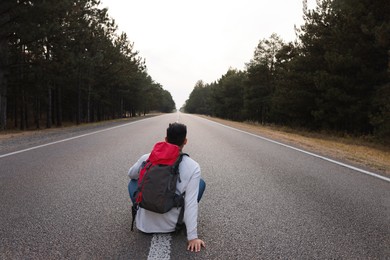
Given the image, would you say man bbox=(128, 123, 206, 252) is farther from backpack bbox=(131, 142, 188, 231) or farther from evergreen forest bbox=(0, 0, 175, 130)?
evergreen forest bbox=(0, 0, 175, 130)

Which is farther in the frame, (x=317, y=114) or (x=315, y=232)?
(x=317, y=114)

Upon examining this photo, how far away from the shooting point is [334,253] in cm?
304

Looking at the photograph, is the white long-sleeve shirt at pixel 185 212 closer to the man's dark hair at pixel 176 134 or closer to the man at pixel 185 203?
the man at pixel 185 203

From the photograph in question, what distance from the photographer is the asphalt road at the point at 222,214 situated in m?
3.08

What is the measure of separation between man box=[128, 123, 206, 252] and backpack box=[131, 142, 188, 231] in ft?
0.32

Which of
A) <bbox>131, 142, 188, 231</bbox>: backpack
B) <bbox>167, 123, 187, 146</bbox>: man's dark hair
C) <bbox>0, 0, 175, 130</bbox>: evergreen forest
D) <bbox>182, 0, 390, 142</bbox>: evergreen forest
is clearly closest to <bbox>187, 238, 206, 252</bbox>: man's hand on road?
<bbox>131, 142, 188, 231</bbox>: backpack

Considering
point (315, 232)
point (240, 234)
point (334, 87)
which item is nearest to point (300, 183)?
point (315, 232)

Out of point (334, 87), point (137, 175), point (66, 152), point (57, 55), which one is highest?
point (57, 55)

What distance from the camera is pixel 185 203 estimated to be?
3.22 m

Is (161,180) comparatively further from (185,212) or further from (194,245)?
(194,245)

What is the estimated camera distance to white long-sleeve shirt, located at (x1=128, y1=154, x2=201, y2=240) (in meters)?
3.11

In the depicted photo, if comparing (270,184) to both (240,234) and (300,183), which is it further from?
(240,234)

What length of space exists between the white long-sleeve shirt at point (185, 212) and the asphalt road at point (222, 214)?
0.45 feet

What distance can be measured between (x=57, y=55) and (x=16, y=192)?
20.3 meters
